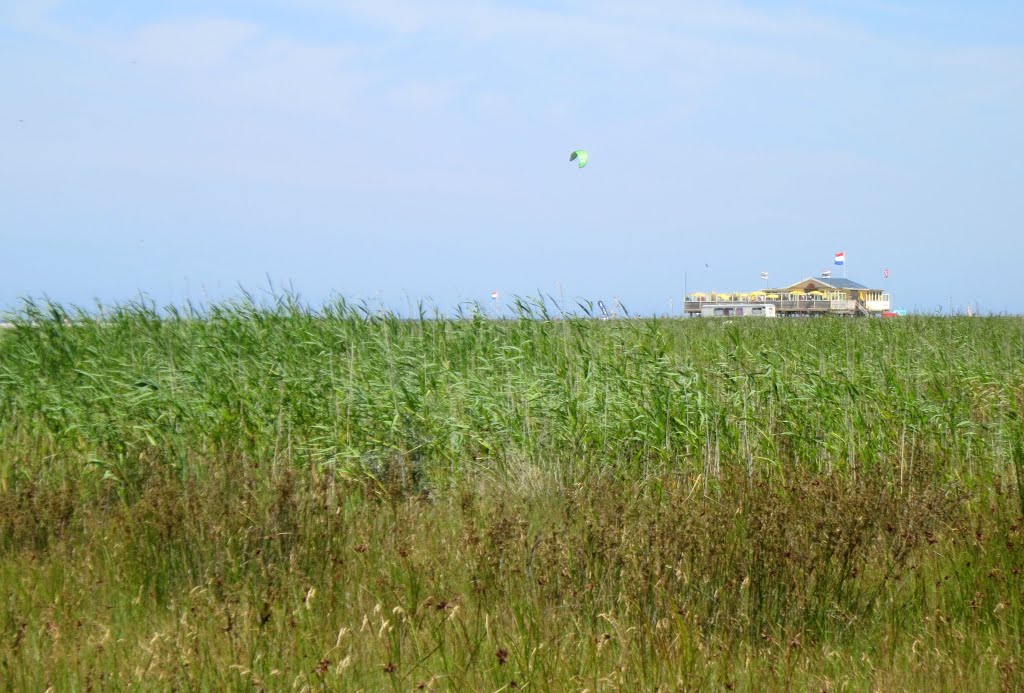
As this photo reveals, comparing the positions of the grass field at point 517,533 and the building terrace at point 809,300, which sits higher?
the building terrace at point 809,300

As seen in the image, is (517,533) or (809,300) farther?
(809,300)

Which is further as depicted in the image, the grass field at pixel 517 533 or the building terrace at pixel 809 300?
the building terrace at pixel 809 300

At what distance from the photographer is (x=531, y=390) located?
8289 millimetres

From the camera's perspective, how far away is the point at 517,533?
171 inches

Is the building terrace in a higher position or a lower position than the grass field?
higher

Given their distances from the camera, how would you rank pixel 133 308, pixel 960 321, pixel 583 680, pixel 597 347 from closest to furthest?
pixel 583 680, pixel 597 347, pixel 133 308, pixel 960 321

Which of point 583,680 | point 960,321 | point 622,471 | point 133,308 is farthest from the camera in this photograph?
point 960,321

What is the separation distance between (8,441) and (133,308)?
5599 mm

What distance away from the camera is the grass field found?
3377 millimetres

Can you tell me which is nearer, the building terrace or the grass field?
the grass field

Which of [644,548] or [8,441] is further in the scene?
[8,441]

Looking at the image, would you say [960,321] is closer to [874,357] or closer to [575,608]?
[874,357]

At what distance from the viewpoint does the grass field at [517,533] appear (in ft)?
11.1

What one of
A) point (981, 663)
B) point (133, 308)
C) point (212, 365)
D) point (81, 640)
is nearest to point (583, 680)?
point (981, 663)
